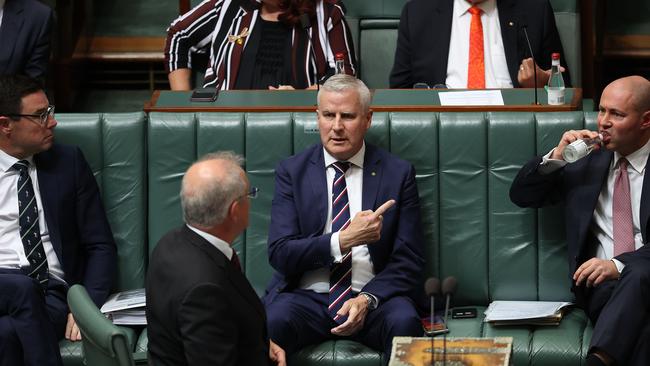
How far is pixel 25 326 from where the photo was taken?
4.05 m

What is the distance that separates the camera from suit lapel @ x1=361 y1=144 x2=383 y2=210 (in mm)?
4340

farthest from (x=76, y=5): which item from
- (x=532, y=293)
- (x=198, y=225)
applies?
(x=198, y=225)

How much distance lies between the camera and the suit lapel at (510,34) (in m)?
5.43

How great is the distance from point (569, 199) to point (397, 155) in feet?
2.05

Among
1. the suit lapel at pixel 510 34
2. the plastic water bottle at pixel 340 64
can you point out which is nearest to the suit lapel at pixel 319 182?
the plastic water bottle at pixel 340 64

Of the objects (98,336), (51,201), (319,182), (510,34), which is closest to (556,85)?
(510,34)

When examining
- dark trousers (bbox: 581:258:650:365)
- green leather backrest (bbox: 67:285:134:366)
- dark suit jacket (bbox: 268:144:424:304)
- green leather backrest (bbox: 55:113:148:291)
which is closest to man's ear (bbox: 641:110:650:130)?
dark trousers (bbox: 581:258:650:365)

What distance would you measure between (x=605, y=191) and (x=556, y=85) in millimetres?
724

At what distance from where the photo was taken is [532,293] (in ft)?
14.8

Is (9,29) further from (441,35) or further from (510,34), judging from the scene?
(510,34)

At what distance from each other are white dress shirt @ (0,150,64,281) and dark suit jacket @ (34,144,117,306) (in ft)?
0.10

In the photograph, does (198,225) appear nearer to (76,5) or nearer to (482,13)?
(482,13)

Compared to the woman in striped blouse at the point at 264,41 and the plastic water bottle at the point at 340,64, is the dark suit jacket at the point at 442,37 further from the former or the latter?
the plastic water bottle at the point at 340,64

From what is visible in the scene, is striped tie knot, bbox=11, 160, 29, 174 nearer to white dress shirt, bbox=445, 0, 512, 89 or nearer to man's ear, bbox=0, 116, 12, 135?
man's ear, bbox=0, 116, 12, 135
